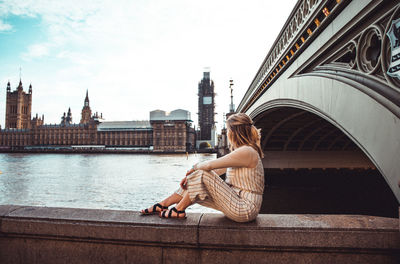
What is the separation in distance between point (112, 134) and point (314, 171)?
83.2 m

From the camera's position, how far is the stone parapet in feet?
6.22

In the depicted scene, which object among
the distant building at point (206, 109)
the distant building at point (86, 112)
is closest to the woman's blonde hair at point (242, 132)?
the distant building at point (206, 109)

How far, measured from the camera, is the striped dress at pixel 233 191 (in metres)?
2.05

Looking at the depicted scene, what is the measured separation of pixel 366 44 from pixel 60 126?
10630 cm

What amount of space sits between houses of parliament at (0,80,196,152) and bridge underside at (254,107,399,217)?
6763 cm

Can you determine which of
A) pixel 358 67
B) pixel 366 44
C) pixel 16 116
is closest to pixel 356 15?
pixel 366 44

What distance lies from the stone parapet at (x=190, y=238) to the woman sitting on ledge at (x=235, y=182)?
108 mm

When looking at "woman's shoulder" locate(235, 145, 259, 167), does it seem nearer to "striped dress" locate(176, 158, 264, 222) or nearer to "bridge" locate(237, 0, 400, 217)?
"striped dress" locate(176, 158, 264, 222)

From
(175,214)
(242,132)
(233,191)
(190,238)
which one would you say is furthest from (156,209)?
(242,132)

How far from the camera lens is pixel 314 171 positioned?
58.7ft

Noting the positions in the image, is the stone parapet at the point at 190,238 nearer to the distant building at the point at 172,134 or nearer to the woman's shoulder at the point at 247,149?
the woman's shoulder at the point at 247,149

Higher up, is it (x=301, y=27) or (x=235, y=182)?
(x=301, y=27)

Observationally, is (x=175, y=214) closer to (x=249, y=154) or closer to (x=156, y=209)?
(x=156, y=209)

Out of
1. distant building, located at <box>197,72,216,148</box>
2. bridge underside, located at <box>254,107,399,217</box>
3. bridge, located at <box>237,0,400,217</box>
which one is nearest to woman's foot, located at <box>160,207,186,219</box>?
bridge, located at <box>237,0,400,217</box>
